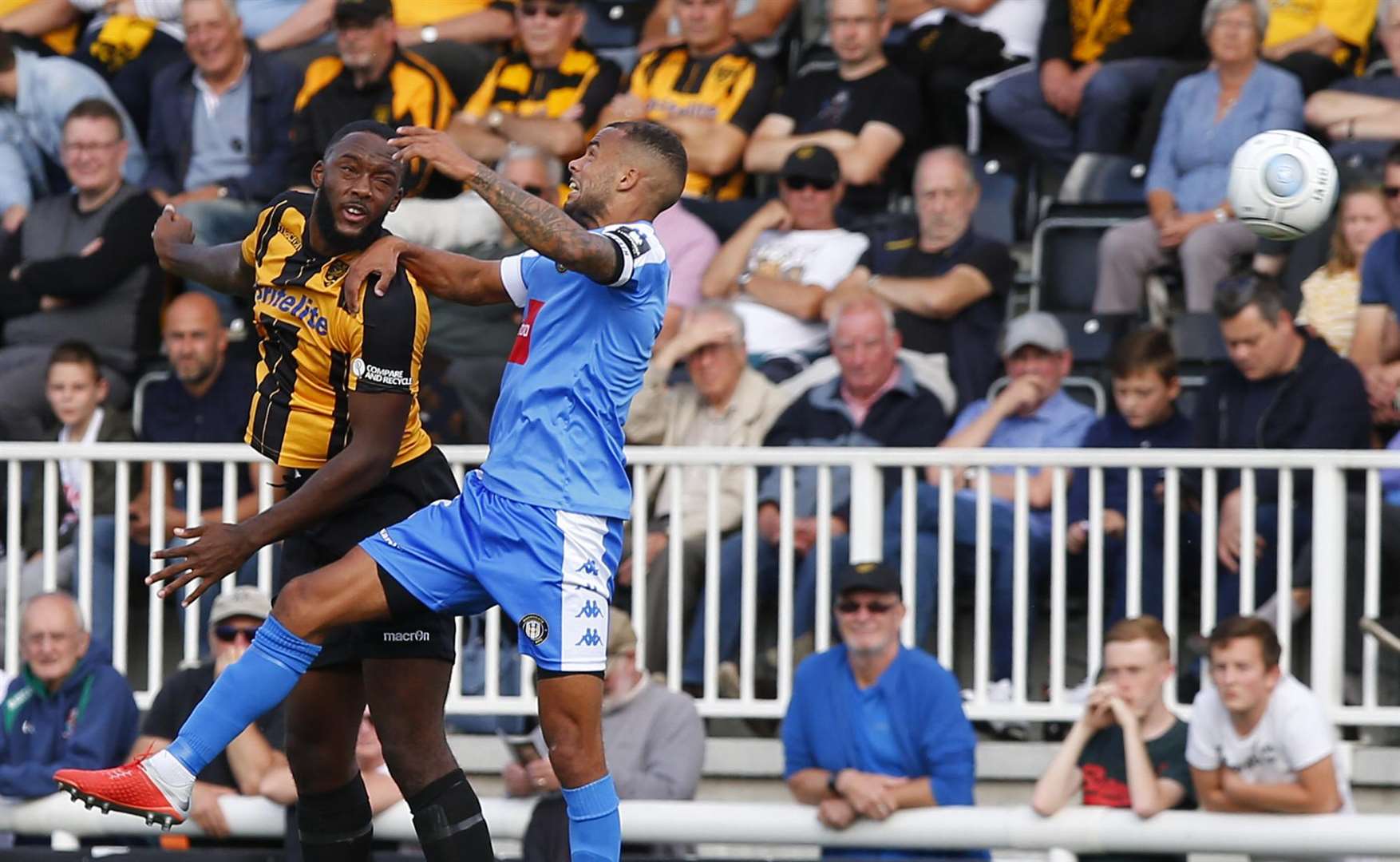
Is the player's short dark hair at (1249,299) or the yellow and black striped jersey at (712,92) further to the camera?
the yellow and black striped jersey at (712,92)

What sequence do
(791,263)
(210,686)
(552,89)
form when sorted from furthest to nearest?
(552,89), (791,263), (210,686)

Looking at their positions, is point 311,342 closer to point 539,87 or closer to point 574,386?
point 574,386

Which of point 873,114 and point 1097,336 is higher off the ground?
point 873,114

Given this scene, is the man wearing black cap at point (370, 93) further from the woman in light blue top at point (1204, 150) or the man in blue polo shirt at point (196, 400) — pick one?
the woman in light blue top at point (1204, 150)

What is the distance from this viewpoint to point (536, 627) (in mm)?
6012

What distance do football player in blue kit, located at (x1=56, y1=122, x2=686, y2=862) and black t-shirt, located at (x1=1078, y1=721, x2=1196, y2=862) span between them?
2.75 metres

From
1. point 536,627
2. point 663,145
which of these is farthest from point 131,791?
point 663,145

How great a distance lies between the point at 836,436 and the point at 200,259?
3725 mm

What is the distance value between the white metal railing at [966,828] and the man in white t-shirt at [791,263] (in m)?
2.68

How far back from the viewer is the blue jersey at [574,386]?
6059 millimetres

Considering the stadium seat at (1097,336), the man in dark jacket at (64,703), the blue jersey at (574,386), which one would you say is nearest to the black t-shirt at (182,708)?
the man in dark jacket at (64,703)

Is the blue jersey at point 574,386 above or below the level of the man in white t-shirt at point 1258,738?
above

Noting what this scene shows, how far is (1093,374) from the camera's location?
33.8 ft

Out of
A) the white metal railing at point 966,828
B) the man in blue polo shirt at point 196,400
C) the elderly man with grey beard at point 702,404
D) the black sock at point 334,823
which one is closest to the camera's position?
the black sock at point 334,823
